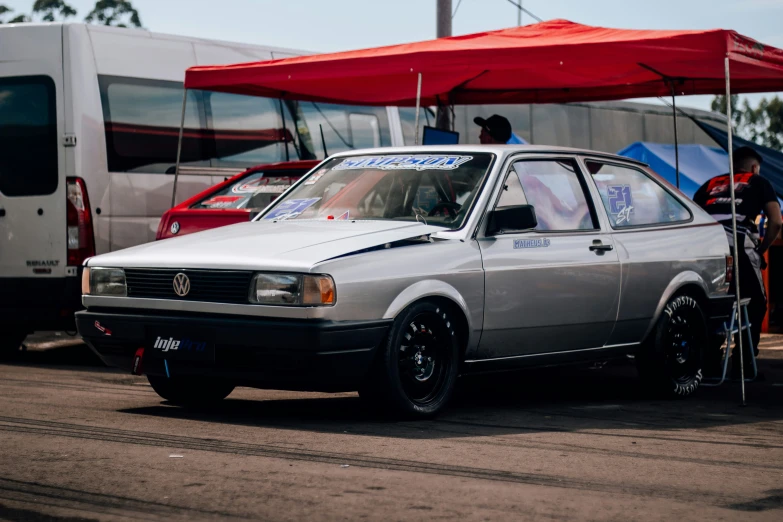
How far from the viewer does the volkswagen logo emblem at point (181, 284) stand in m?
6.38

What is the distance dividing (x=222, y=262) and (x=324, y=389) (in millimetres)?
808

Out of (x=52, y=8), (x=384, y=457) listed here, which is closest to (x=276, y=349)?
(x=384, y=457)

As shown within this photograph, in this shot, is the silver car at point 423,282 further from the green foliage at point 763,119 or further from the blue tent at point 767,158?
the green foliage at point 763,119

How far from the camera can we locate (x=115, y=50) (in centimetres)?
1050

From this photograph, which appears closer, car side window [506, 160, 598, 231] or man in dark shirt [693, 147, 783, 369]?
car side window [506, 160, 598, 231]

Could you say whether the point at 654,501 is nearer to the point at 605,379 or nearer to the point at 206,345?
the point at 206,345

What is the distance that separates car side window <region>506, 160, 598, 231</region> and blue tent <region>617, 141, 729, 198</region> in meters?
10.8

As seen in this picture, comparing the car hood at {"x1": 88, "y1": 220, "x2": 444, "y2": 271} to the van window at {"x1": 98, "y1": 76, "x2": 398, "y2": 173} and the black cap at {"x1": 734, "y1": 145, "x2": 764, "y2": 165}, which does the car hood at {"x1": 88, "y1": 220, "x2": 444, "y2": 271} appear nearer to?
the van window at {"x1": 98, "y1": 76, "x2": 398, "y2": 173}

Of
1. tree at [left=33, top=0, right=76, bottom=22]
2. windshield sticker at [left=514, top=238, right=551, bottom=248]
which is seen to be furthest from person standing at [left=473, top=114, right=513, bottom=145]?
tree at [left=33, top=0, right=76, bottom=22]

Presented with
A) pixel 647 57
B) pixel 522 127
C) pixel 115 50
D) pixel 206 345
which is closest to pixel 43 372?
pixel 115 50

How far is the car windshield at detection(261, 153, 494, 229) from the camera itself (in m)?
7.06

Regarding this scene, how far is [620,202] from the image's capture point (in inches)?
314

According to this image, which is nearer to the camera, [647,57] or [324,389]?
[324,389]

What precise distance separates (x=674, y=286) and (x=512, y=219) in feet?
5.56
